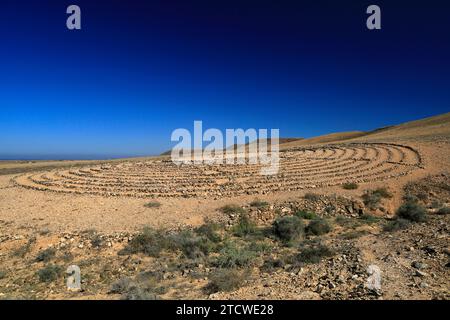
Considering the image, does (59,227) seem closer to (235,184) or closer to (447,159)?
(235,184)

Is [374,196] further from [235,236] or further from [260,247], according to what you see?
[260,247]

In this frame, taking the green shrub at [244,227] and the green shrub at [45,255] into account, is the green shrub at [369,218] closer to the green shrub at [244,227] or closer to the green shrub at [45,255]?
the green shrub at [244,227]

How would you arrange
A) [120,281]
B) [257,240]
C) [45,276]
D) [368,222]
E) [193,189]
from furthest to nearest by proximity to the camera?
[193,189] < [368,222] < [257,240] < [45,276] < [120,281]

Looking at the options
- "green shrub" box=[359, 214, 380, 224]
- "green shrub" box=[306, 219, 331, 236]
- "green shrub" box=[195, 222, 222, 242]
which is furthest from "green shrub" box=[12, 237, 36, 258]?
"green shrub" box=[359, 214, 380, 224]

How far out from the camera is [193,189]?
53.9ft

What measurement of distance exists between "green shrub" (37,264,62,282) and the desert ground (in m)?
0.03

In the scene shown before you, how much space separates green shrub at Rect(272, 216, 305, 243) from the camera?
9938 millimetres

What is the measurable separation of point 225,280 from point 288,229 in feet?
13.3

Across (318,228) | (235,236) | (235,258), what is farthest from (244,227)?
(235,258)

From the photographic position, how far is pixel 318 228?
10.4 meters

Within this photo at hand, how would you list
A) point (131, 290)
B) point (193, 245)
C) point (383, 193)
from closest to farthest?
point (131, 290)
point (193, 245)
point (383, 193)

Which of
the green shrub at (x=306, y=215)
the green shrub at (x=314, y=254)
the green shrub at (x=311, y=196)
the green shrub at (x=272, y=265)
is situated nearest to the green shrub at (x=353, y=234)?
the green shrub at (x=314, y=254)
